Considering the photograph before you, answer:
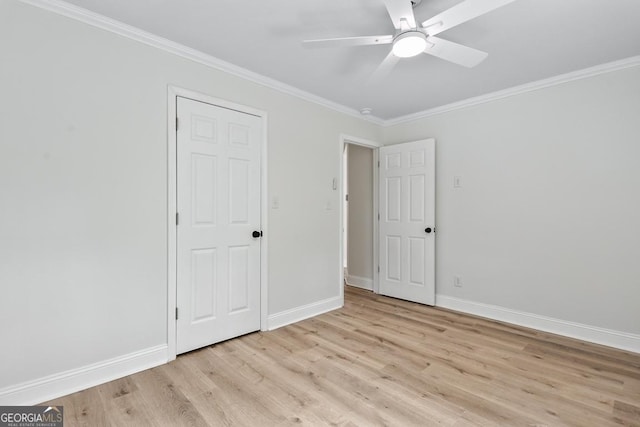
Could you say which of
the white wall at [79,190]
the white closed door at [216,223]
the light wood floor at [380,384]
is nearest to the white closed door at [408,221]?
the light wood floor at [380,384]

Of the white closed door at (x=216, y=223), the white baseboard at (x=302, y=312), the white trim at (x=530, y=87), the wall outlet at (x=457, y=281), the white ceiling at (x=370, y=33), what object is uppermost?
the white ceiling at (x=370, y=33)

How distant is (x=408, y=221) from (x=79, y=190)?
3.44 m

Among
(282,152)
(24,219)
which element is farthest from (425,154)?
(24,219)

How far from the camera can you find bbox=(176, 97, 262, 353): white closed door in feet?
8.38

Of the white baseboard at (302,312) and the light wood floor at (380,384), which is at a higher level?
the white baseboard at (302,312)

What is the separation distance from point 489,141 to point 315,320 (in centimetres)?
282

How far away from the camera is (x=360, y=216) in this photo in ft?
15.6

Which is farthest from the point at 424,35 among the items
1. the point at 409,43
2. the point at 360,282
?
the point at 360,282

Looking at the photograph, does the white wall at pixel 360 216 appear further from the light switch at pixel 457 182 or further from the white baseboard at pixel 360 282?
the light switch at pixel 457 182

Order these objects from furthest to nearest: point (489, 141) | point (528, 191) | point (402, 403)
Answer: point (489, 141), point (528, 191), point (402, 403)

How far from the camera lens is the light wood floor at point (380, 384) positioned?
180 centimetres

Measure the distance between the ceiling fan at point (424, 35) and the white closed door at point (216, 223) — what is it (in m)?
1.25

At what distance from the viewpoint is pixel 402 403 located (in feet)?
6.31

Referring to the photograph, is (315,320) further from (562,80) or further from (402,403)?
(562,80)
